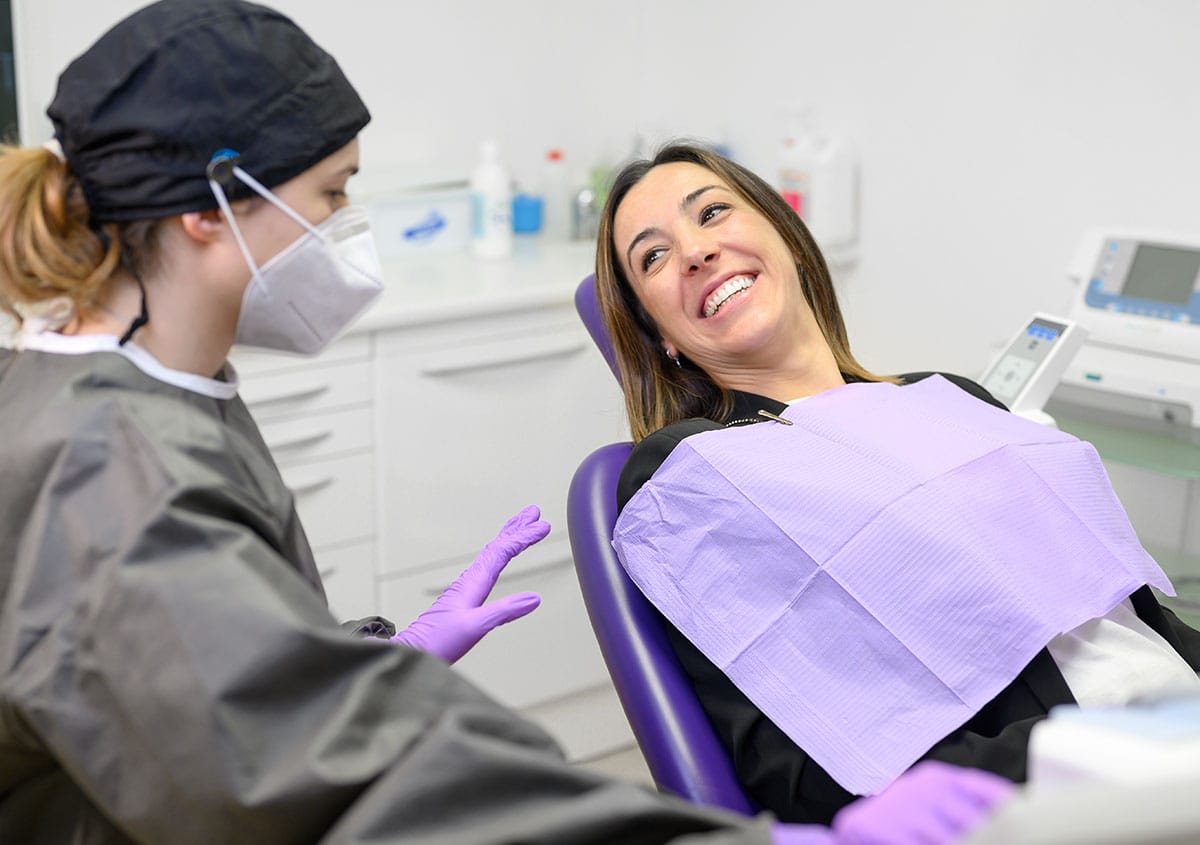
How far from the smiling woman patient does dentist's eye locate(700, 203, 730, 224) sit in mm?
50

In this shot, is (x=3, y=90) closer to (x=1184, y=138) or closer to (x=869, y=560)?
(x=869, y=560)

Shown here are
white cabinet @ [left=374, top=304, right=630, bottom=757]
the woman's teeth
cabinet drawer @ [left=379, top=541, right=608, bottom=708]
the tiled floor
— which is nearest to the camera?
the woman's teeth

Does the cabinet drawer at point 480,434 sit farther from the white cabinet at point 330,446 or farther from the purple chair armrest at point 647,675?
the purple chair armrest at point 647,675

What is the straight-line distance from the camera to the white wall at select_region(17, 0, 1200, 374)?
237cm

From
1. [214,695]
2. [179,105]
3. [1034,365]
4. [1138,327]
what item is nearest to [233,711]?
[214,695]

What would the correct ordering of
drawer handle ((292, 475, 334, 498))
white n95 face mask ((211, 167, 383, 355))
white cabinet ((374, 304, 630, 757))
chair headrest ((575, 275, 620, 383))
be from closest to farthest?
white n95 face mask ((211, 167, 383, 355)) → chair headrest ((575, 275, 620, 383)) → drawer handle ((292, 475, 334, 498)) → white cabinet ((374, 304, 630, 757))

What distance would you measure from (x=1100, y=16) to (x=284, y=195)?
5.64 feet

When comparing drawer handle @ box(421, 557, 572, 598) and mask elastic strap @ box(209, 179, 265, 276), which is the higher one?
mask elastic strap @ box(209, 179, 265, 276)

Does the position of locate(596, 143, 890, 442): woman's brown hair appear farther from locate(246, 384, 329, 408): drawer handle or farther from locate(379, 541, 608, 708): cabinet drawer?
locate(379, 541, 608, 708): cabinet drawer

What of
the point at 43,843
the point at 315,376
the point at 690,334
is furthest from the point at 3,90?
the point at 43,843

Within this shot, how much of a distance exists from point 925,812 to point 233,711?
19.0 inches

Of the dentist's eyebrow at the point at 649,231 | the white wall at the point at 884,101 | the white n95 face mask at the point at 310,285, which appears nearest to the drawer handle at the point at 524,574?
the white wall at the point at 884,101

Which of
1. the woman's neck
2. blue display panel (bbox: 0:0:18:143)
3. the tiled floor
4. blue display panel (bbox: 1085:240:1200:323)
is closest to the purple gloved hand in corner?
the woman's neck

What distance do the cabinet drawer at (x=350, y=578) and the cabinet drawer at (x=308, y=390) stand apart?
0.27 m
